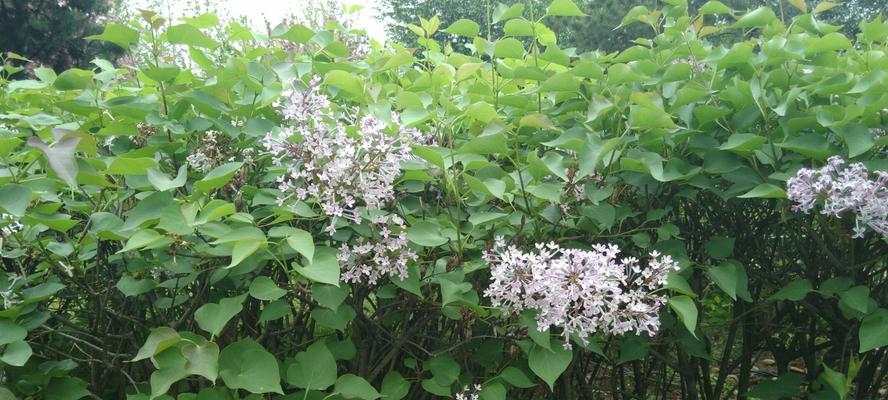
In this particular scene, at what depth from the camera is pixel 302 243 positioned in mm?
1480

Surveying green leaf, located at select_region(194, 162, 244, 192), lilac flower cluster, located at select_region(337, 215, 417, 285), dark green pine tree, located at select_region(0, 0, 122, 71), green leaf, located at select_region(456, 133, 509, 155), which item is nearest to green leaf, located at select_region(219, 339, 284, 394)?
lilac flower cluster, located at select_region(337, 215, 417, 285)

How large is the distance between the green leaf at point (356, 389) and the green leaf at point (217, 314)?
0.30m

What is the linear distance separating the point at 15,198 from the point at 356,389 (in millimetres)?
832

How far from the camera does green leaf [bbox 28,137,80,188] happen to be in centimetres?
138

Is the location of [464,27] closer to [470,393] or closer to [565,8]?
[565,8]

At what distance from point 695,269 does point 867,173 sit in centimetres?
66

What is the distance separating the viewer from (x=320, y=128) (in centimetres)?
161

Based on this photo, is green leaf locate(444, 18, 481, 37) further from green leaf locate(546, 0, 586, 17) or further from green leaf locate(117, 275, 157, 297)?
green leaf locate(117, 275, 157, 297)

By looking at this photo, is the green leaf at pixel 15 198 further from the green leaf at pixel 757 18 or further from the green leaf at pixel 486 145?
the green leaf at pixel 757 18

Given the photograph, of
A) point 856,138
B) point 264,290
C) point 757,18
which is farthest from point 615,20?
point 264,290

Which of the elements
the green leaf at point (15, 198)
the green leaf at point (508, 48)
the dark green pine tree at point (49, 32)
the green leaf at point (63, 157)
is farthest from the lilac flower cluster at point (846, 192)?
the dark green pine tree at point (49, 32)

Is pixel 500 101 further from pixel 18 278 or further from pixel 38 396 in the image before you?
pixel 38 396

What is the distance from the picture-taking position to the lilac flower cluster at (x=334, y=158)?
5.26ft

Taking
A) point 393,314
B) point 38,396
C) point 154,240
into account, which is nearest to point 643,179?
point 393,314
